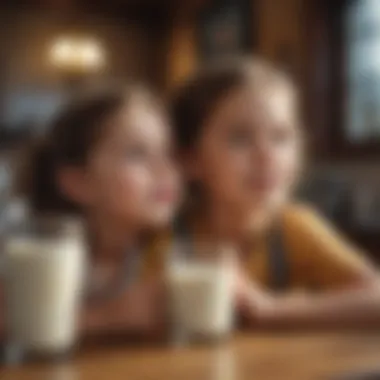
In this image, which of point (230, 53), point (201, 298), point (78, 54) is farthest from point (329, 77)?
point (201, 298)

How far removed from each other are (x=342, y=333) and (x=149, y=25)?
2.83 meters

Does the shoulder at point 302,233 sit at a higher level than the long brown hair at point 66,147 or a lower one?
lower

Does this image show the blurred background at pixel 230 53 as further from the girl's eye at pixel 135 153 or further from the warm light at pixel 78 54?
the girl's eye at pixel 135 153

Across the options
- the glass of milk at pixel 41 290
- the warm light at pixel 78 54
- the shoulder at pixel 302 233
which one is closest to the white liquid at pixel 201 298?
the glass of milk at pixel 41 290

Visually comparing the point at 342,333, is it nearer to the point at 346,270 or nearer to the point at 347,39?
the point at 346,270

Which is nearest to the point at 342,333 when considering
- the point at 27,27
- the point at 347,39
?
the point at 347,39

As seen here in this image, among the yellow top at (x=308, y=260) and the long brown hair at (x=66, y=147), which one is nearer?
the long brown hair at (x=66, y=147)

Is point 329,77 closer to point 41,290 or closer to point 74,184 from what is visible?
point 74,184

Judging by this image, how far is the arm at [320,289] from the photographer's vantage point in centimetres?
84

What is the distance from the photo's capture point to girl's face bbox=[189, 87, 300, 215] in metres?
1.06

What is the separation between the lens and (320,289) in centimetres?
111

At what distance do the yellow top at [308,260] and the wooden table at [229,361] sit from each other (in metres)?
0.34

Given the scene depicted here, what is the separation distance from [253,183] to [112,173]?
0.64ft

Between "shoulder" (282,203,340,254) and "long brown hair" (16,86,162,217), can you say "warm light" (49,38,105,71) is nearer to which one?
"shoulder" (282,203,340,254)
